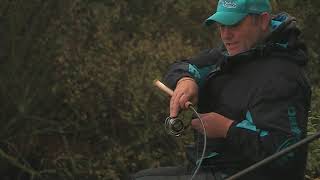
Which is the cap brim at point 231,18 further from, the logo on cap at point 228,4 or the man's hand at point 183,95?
the man's hand at point 183,95

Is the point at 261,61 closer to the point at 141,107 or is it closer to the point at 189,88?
the point at 189,88

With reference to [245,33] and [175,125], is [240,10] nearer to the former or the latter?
[245,33]

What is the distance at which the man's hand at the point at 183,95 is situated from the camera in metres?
2.64

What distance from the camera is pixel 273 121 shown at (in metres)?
2.45

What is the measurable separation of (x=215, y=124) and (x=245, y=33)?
34cm

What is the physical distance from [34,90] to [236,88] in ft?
9.38

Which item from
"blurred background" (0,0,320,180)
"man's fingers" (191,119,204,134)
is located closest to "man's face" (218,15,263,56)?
"man's fingers" (191,119,204,134)

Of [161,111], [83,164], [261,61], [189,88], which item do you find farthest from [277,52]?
[83,164]

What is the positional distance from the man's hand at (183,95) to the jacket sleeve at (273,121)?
0.67ft

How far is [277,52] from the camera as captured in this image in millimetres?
2613

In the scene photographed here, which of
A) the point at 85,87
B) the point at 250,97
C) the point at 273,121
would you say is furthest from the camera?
the point at 85,87

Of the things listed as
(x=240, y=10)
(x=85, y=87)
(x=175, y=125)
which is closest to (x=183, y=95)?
(x=175, y=125)

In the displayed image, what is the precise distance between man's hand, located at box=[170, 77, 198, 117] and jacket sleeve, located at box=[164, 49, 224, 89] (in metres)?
0.06

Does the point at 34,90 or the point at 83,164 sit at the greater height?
the point at 34,90
